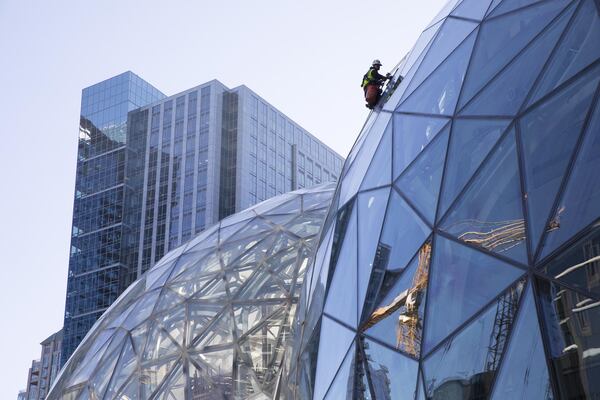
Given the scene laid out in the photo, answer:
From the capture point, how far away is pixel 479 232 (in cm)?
970

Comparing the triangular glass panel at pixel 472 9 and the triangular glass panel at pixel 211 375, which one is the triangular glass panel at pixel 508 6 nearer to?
the triangular glass panel at pixel 472 9

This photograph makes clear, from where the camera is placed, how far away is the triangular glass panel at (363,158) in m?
13.9

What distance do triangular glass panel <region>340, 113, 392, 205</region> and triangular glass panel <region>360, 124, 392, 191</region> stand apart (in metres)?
0.20

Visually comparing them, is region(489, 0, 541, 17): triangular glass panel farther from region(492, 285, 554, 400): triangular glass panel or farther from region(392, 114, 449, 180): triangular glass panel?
region(492, 285, 554, 400): triangular glass panel

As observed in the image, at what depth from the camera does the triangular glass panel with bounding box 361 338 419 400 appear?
1008 centimetres

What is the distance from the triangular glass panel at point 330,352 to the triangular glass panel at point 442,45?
12.7ft

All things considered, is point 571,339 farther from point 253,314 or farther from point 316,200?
point 316,200

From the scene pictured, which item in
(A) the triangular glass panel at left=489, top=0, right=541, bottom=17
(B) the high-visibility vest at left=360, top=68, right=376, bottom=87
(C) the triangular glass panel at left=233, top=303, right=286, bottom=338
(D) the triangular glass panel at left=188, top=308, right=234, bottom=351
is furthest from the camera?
(C) the triangular glass panel at left=233, top=303, right=286, bottom=338

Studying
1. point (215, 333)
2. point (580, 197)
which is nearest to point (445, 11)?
point (580, 197)

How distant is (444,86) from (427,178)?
166cm

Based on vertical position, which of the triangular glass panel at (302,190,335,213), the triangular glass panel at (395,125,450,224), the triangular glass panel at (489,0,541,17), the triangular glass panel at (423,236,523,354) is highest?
the triangular glass panel at (302,190,335,213)

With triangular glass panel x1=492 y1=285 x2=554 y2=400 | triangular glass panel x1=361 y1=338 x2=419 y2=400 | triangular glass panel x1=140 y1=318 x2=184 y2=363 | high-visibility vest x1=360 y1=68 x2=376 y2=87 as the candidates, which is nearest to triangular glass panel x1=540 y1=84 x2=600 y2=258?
triangular glass panel x1=492 y1=285 x2=554 y2=400

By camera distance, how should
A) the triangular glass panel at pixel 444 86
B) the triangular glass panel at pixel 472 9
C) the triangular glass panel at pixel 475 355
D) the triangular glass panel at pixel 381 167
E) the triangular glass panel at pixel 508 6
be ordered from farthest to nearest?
the triangular glass panel at pixel 381 167 → the triangular glass panel at pixel 472 9 → the triangular glass panel at pixel 444 86 → the triangular glass panel at pixel 508 6 → the triangular glass panel at pixel 475 355

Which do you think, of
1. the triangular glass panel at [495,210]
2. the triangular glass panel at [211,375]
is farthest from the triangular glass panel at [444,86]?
the triangular glass panel at [211,375]
